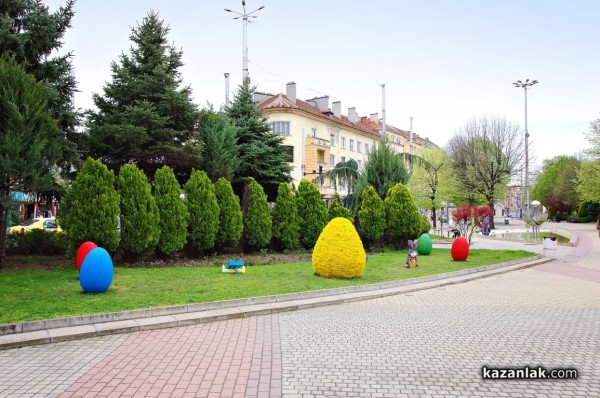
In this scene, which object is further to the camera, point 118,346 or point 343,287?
point 343,287

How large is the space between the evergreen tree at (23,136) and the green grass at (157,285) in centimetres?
266

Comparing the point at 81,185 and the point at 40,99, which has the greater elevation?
the point at 40,99

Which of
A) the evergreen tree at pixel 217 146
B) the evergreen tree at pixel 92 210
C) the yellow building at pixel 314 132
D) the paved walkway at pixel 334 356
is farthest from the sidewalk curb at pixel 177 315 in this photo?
the yellow building at pixel 314 132

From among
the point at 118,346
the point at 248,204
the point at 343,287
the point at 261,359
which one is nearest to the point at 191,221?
the point at 248,204

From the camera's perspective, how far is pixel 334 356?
6320mm

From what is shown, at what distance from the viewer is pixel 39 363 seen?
6.08m

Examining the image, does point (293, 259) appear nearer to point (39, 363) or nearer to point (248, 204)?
point (248, 204)

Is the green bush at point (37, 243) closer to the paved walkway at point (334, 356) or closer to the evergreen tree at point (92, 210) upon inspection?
the evergreen tree at point (92, 210)

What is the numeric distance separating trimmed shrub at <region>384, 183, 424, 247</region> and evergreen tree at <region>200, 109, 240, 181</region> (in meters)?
7.94

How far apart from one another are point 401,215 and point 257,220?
7.52 meters

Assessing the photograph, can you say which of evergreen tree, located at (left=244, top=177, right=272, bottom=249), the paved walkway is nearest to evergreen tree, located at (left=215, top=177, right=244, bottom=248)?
evergreen tree, located at (left=244, top=177, right=272, bottom=249)

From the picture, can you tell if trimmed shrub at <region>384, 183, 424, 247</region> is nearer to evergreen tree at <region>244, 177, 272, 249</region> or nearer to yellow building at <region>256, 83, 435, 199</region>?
evergreen tree at <region>244, 177, 272, 249</region>

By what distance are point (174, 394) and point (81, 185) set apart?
37.1 feet

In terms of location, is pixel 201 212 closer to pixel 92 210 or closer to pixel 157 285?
pixel 92 210
